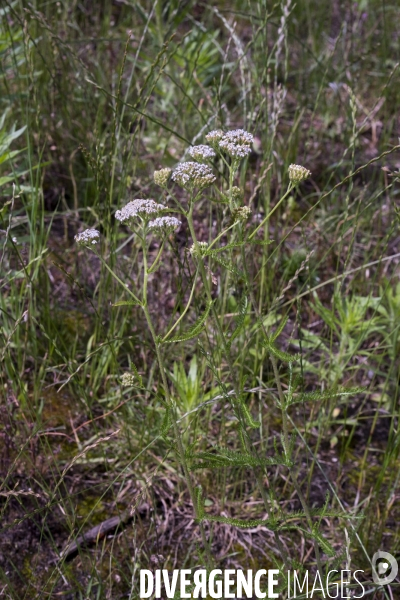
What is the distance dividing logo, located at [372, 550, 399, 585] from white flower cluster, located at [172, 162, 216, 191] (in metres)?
0.93

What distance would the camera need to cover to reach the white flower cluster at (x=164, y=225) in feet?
3.79

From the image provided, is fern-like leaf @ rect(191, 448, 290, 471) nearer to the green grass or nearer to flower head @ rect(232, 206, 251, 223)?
the green grass

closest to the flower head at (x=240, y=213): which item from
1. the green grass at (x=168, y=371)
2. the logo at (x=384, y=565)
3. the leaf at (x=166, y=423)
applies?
the green grass at (x=168, y=371)

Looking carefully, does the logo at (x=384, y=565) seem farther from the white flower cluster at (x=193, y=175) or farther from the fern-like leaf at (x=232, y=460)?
the white flower cluster at (x=193, y=175)

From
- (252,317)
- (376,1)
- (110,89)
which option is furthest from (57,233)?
(376,1)

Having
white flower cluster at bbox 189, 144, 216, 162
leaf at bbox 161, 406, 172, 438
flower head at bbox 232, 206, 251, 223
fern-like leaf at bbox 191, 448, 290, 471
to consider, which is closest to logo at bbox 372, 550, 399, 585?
fern-like leaf at bbox 191, 448, 290, 471

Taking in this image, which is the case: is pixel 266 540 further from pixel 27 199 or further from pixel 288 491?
pixel 27 199

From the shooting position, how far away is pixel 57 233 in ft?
8.14

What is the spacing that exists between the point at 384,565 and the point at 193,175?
0.99 meters

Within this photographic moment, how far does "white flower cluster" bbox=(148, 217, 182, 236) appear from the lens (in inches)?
45.5

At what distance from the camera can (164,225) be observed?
1187 millimetres

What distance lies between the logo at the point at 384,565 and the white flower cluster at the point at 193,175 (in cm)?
93

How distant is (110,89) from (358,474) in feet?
6.07

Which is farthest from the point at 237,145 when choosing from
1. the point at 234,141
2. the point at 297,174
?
the point at 297,174
